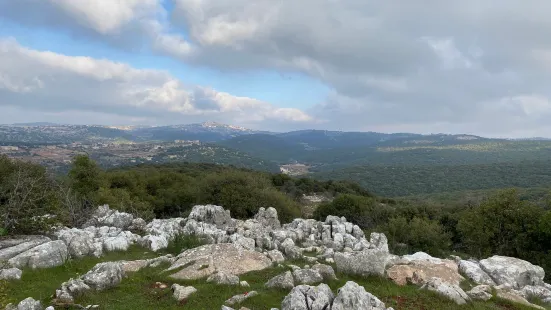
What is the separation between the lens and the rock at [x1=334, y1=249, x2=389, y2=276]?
18.1 m

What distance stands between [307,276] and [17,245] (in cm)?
1656

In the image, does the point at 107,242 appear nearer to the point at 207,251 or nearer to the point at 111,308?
the point at 207,251

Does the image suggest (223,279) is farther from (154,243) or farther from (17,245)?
(17,245)

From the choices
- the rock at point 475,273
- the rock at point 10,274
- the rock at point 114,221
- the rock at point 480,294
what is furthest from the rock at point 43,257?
the rock at point 475,273

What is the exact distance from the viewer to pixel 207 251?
20500 mm

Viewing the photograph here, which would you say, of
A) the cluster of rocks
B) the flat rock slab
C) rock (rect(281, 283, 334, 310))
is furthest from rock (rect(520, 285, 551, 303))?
the flat rock slab

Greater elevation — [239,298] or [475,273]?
[239,298]

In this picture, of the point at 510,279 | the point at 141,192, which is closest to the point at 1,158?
the point at 141,192

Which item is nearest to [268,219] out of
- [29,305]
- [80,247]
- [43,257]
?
[80,247]

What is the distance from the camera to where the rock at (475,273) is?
19953mm

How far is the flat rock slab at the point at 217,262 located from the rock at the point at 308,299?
243 inches

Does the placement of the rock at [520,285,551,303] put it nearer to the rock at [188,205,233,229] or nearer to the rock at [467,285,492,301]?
the rock at [467,285,492,301]

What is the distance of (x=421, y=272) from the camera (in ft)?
60.5

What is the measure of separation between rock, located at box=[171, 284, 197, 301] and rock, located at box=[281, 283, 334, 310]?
13.7ft
